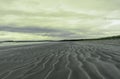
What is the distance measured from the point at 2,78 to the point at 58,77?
126cm

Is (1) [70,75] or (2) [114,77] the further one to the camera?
(1) [70,75]

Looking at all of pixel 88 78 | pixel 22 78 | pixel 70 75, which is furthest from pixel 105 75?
pixel 22 78

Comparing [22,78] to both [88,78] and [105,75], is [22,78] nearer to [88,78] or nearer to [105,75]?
[88,78]

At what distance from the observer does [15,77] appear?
3.82m

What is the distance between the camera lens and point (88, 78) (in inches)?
141

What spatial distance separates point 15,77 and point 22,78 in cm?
21

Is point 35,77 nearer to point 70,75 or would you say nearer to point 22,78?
point 22,78

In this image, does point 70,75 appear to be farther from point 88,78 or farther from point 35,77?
point 35,77

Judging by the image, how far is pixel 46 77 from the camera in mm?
3746

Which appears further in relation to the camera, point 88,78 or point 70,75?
point 70,75

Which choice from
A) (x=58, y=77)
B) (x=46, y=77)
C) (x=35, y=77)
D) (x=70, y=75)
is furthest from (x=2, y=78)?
(x=70, y=75)

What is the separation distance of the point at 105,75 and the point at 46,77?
1.33m

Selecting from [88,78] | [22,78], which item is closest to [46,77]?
[22,78]

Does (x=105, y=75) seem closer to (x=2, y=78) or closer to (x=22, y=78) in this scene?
(x=22, y=78)
